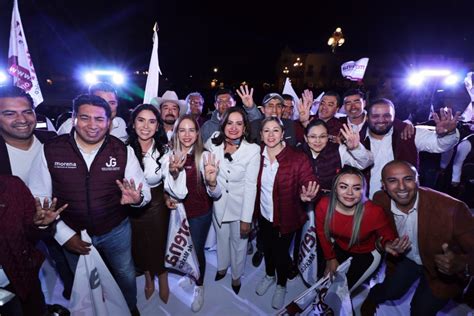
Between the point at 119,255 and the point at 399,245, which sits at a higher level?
the point at 399,245

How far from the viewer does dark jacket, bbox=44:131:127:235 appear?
2447 mm

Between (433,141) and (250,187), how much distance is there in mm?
2554

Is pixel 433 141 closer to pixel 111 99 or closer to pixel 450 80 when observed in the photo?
pixel 111 99

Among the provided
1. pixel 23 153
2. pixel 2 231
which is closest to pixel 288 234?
pixel 2 231

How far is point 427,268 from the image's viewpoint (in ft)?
9.03

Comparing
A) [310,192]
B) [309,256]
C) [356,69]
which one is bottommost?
[309,256]

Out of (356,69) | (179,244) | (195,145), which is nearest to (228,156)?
(195,145)

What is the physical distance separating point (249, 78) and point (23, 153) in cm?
3174

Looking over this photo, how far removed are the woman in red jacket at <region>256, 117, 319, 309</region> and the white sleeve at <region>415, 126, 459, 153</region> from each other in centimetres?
174

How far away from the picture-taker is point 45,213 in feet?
7.73

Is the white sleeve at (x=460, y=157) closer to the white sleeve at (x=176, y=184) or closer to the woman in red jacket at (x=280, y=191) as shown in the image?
the woman in red jacket at (x=280, y=191)

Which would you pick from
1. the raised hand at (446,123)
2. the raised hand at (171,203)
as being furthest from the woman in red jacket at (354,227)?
the raised hand at (171,203)

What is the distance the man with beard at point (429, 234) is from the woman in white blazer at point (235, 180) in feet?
4.97

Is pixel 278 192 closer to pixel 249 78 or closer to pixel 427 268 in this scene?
pixel 427 268
